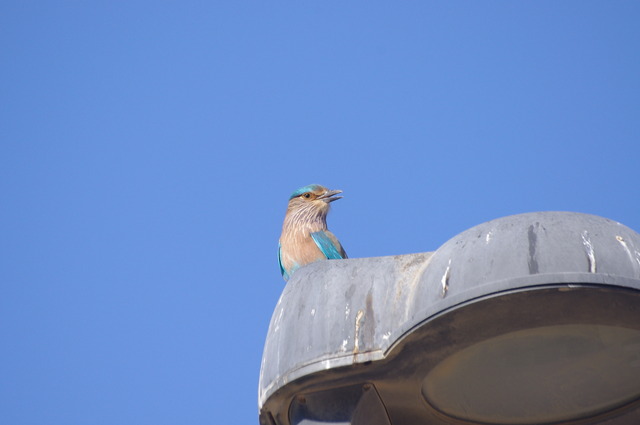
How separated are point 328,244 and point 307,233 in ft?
1.04

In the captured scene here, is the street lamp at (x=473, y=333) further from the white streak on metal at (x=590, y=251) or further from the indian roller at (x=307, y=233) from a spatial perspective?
the indian roller at (x=307, y=233)

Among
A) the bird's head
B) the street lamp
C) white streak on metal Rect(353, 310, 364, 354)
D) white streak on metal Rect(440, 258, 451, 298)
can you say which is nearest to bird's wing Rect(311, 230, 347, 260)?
the bird's head

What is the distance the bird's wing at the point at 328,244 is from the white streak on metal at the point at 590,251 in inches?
180

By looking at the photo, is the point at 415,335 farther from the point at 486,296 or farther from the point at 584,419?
the point at 584,419

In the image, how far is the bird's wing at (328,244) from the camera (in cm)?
845

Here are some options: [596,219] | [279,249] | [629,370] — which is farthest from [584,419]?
[279,249]

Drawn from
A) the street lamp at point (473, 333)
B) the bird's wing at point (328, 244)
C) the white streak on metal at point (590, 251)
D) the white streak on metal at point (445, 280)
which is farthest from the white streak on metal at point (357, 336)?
the bird's wing at point (328, 244)

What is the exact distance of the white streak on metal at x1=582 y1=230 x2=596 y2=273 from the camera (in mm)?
3748

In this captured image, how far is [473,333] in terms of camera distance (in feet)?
12.9

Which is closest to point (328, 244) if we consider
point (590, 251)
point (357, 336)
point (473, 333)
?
point (357, 336)

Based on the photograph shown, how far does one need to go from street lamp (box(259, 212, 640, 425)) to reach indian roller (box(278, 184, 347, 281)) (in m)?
3.55

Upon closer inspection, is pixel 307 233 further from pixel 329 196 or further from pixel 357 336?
pixel 357 336

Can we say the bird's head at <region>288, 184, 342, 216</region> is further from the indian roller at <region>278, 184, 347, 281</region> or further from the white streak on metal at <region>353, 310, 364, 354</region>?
the white streak on metal at <region>353, 310, 364, 354</region>

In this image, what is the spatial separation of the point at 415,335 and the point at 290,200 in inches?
240
